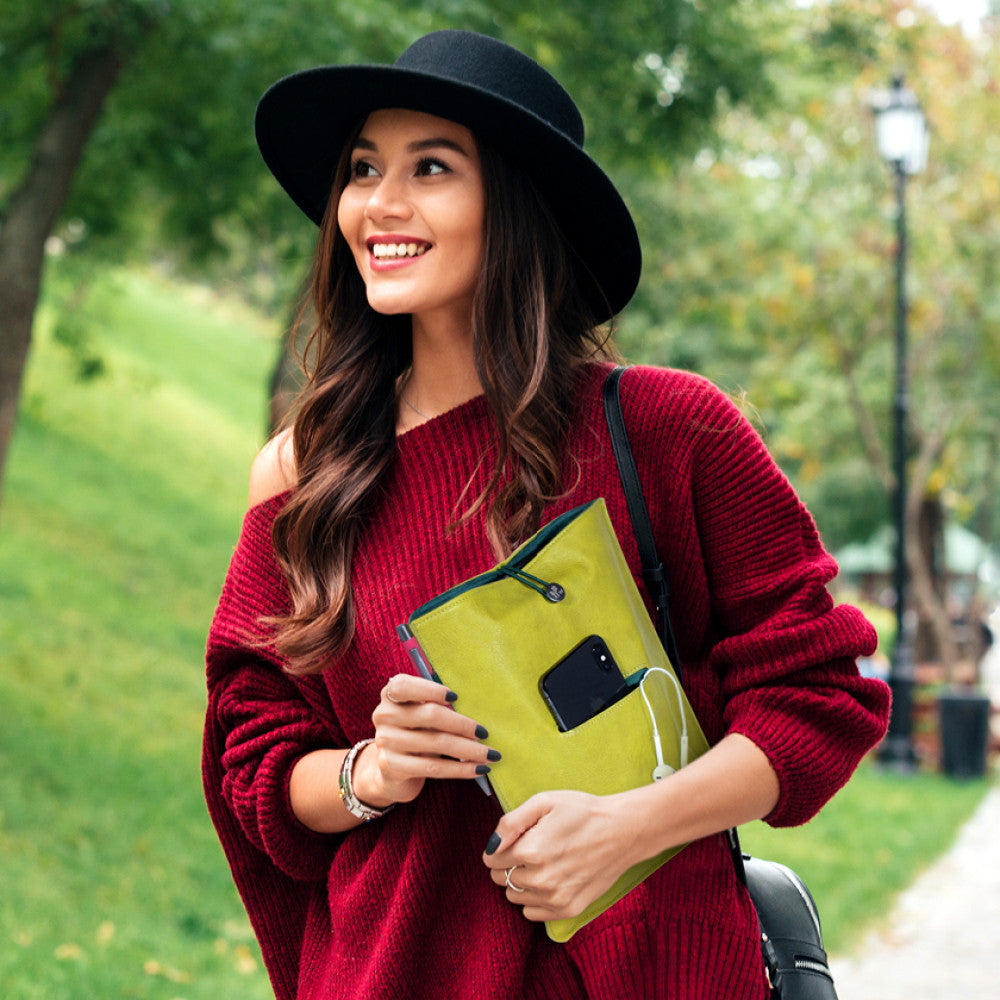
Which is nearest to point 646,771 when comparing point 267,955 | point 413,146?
point 267,955

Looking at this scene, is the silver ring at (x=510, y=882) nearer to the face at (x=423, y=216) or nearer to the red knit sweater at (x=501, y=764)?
the red knit sweater at (x=501, y=764)

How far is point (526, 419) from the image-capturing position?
2119 millimetres

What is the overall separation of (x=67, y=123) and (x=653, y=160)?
4.06 m

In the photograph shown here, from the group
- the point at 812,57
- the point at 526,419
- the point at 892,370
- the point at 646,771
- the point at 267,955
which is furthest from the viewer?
the point at 892,370

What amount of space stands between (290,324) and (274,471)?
116cm

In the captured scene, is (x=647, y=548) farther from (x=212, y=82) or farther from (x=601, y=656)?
(x=212, y=82)

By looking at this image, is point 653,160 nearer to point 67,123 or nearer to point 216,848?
point 67,123

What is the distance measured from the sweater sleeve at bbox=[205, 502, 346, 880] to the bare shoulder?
4.0 inches

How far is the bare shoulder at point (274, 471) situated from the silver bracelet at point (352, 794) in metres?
0.56

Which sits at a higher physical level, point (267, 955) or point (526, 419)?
point (526, 419)

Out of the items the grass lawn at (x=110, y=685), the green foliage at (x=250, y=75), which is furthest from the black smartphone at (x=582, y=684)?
the green foliage at (x=250, y=75)

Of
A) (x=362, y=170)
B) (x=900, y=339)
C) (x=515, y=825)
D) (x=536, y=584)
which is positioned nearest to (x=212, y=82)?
(x=362, y=170)

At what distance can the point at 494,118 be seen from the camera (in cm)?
207

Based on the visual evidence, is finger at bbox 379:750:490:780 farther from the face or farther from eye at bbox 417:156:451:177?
eye at bbox 417:156:451:177
